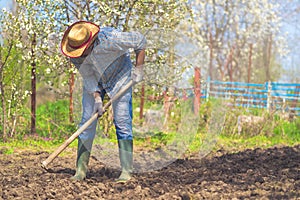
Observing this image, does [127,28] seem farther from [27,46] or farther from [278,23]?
[278,23]

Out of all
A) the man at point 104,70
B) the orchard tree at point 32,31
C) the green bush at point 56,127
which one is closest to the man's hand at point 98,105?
the man at point 104,70

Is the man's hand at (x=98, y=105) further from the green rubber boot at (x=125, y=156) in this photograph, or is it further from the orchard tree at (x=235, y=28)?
the orchard tree at (x=235, y=28)

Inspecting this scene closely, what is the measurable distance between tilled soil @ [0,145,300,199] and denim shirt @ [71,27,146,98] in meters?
0.85

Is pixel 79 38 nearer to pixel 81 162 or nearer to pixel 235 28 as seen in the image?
pixel 81 162

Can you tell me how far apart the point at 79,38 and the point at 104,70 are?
0.39 m

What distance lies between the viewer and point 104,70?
166 inches

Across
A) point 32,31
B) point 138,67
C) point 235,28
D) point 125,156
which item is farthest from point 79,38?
point 235,28

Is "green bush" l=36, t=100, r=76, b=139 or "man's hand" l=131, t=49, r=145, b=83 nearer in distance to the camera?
"man's hand" l=131, t=49, r=145, b=83

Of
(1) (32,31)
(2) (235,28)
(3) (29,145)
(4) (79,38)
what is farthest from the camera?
(2) (235,28)

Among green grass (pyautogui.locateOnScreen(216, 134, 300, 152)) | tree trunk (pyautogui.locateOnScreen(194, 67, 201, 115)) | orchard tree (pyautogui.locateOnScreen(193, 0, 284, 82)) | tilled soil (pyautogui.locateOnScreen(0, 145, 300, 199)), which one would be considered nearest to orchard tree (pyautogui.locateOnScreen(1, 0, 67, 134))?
tilled soil (pyautogui.locateOnScreen(0, 145, 300, 199))

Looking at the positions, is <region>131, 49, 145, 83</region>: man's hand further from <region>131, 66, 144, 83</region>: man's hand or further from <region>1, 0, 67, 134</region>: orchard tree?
<region>1, 0, 67, 134</region>: orchard tree

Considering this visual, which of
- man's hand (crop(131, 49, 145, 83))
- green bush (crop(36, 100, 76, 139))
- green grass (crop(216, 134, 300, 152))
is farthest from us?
green bush (crop(36, 100, 76, 139))

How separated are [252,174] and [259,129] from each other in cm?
401

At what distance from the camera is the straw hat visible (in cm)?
398
